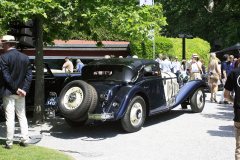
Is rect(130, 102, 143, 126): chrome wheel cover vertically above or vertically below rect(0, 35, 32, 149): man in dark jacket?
below

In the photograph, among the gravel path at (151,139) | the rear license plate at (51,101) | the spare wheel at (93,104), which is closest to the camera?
the gravel path at (151,139)

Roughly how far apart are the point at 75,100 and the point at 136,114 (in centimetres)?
143

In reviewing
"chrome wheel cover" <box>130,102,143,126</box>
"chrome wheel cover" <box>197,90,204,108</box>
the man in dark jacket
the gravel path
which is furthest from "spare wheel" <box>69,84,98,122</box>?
"chrome wheel cover" <box>197,90,204,108</box>

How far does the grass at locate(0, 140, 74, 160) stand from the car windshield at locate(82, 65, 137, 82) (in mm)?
2558

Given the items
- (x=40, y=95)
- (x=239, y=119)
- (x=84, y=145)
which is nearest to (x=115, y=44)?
(x=40, y=95)

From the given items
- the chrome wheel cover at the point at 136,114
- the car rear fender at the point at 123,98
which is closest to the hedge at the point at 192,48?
the chrome wheel cover at the point at 136,114

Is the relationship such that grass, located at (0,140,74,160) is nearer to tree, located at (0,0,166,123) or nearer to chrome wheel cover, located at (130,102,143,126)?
chrome wheel cover, located at (130,102,143,126)

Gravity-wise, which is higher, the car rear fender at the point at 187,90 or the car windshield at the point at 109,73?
the car windshield at the point at 109,73

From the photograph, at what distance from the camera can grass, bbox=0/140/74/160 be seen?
5109 mm

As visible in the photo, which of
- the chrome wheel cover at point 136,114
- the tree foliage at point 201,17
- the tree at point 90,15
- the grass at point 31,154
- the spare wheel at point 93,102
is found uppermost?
the tree foliage at point 201,17

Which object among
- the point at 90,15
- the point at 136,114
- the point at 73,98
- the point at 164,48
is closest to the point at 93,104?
the point at 73,98

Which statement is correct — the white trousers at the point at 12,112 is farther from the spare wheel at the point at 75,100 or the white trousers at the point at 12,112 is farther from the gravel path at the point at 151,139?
the spare wheel at the point at 75,100

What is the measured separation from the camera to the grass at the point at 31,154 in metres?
5.11

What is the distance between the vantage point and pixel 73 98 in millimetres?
6707
